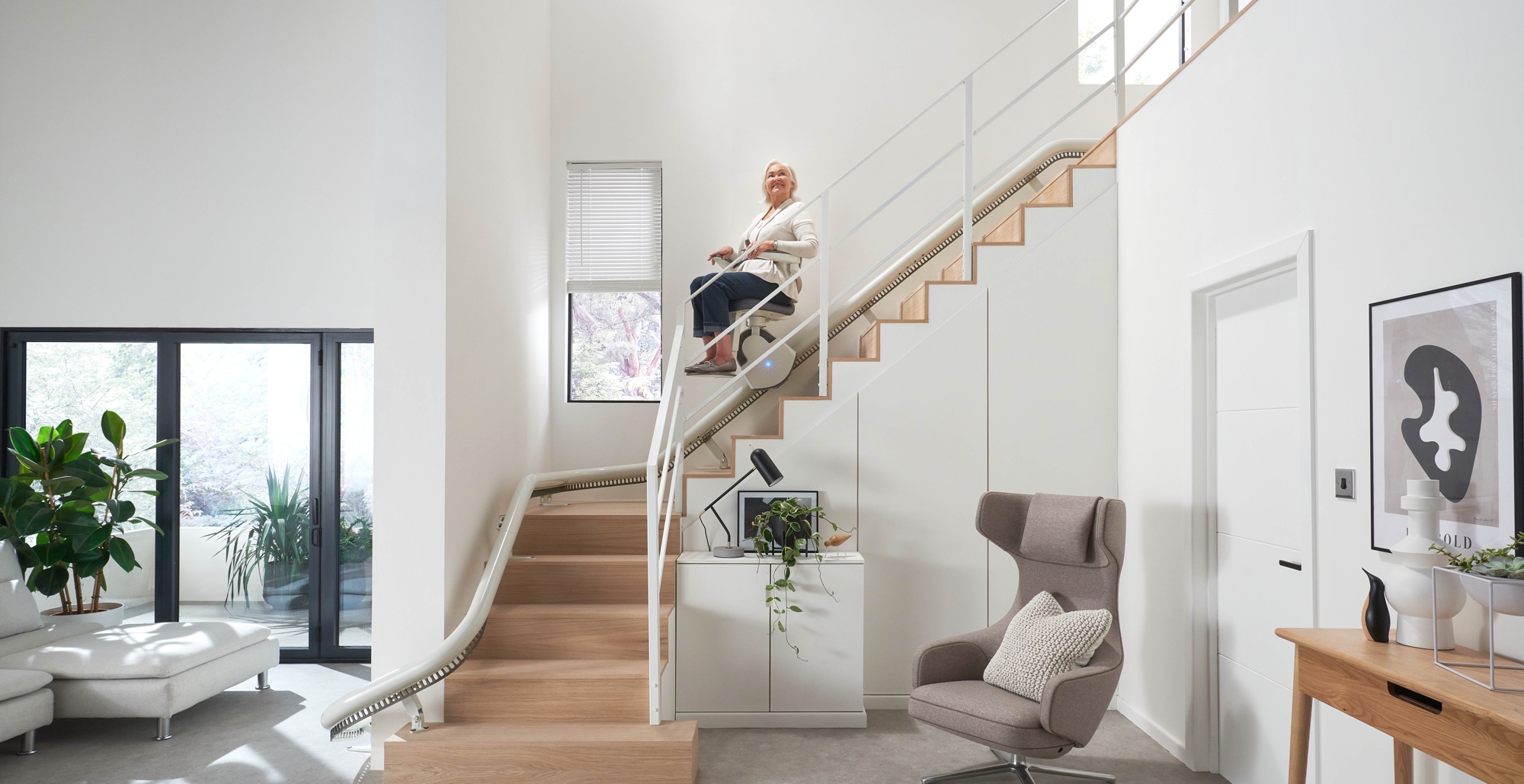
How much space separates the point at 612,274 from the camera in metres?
5.25

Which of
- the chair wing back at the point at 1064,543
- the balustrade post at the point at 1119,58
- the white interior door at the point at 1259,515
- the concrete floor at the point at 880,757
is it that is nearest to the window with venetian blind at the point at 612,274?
the concrete floor at the point at 880,757

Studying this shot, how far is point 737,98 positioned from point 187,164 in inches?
128

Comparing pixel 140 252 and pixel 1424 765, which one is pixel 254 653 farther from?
pixel 1424 765

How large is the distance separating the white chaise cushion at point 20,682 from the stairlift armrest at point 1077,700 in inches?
158

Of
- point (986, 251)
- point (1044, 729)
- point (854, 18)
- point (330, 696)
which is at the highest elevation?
point (854, 18)

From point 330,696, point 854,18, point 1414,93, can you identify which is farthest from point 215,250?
point 1414,93

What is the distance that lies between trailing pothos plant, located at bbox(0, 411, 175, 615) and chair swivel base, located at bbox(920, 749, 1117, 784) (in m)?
4.03

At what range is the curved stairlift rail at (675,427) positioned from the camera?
126 inches

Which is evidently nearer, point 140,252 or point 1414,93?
point 1414,93

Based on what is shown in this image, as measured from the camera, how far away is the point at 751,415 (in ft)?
16.7

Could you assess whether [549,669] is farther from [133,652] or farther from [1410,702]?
[1410,702]

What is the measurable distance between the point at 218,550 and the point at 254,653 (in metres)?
1.01

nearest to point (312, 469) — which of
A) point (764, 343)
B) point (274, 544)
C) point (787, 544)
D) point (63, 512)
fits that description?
point (274, 544)

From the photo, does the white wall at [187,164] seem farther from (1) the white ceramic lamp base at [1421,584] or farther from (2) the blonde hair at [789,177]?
(1) the white ceramic lamp base at [1421,584]
